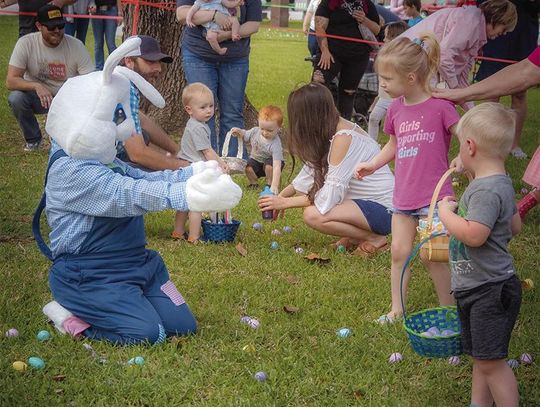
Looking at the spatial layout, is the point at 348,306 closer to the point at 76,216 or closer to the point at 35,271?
the point at 76,216

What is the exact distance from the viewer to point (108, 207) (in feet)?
11.7

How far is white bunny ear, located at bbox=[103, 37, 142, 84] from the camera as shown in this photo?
3555 mm

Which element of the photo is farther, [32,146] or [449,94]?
[32,146]

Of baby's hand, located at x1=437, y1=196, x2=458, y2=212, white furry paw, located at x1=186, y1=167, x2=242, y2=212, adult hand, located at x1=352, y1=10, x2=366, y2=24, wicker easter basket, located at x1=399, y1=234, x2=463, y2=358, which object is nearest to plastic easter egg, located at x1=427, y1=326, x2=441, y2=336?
wicker easter basket, located at x1=399, y1=234, x2=463, y2=358

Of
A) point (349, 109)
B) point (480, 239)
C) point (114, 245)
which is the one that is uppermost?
point (480, 239)

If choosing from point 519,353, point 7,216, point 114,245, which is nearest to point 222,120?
point 7,216

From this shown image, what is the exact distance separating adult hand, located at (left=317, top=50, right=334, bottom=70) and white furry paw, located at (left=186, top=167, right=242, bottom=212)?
18.9 ft

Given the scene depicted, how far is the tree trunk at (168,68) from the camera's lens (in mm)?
8656

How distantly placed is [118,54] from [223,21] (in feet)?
10.8

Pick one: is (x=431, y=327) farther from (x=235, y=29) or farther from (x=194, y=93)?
(x=235, y=29)

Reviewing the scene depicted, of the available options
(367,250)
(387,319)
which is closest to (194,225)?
(367,250)

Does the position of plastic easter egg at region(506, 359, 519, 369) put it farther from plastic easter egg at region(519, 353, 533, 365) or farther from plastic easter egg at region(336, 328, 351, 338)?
plastic easter egg at region(336, 328, 351, 338)

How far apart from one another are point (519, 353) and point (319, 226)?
5.92ft

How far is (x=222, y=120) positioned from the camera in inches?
285
